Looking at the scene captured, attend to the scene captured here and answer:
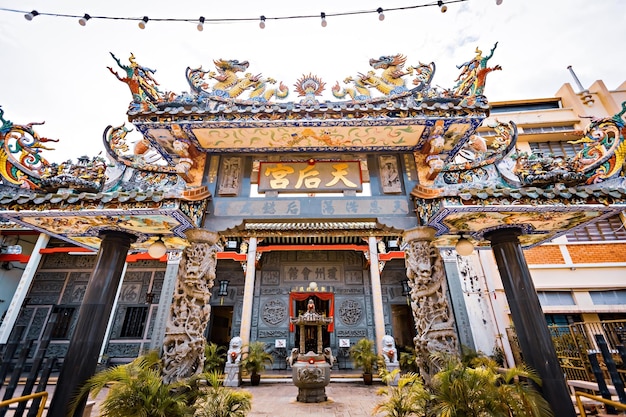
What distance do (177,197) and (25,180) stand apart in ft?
9.09

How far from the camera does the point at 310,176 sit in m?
5.65

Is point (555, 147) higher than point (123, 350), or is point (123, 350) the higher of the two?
point (555, 147)

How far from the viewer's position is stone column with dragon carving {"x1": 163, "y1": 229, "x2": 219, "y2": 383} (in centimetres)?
457

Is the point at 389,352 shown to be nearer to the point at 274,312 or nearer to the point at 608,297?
the point at 274,312

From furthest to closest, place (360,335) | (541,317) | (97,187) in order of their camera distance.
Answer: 1. (360,335)
2. (97,187)
3. (541,317)

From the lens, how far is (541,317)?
4703 millimetres

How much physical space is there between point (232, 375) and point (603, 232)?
15.3 meters

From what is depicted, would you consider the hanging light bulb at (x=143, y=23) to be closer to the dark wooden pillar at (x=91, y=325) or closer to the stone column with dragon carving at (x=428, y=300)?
the dark wooden pillar at (x=91, y=325)

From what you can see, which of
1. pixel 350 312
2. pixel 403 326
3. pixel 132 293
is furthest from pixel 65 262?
pixel 403 326

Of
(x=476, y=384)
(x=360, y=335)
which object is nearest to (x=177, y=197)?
(x=476, y=384)

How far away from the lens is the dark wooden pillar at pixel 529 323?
14.2ft

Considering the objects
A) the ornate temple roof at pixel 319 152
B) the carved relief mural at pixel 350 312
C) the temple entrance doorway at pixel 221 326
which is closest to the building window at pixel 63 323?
the temple entrance doorway at pixel 221 326

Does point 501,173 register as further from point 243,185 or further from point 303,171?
point 243,185

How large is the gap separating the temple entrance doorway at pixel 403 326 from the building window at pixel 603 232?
8.74 m
